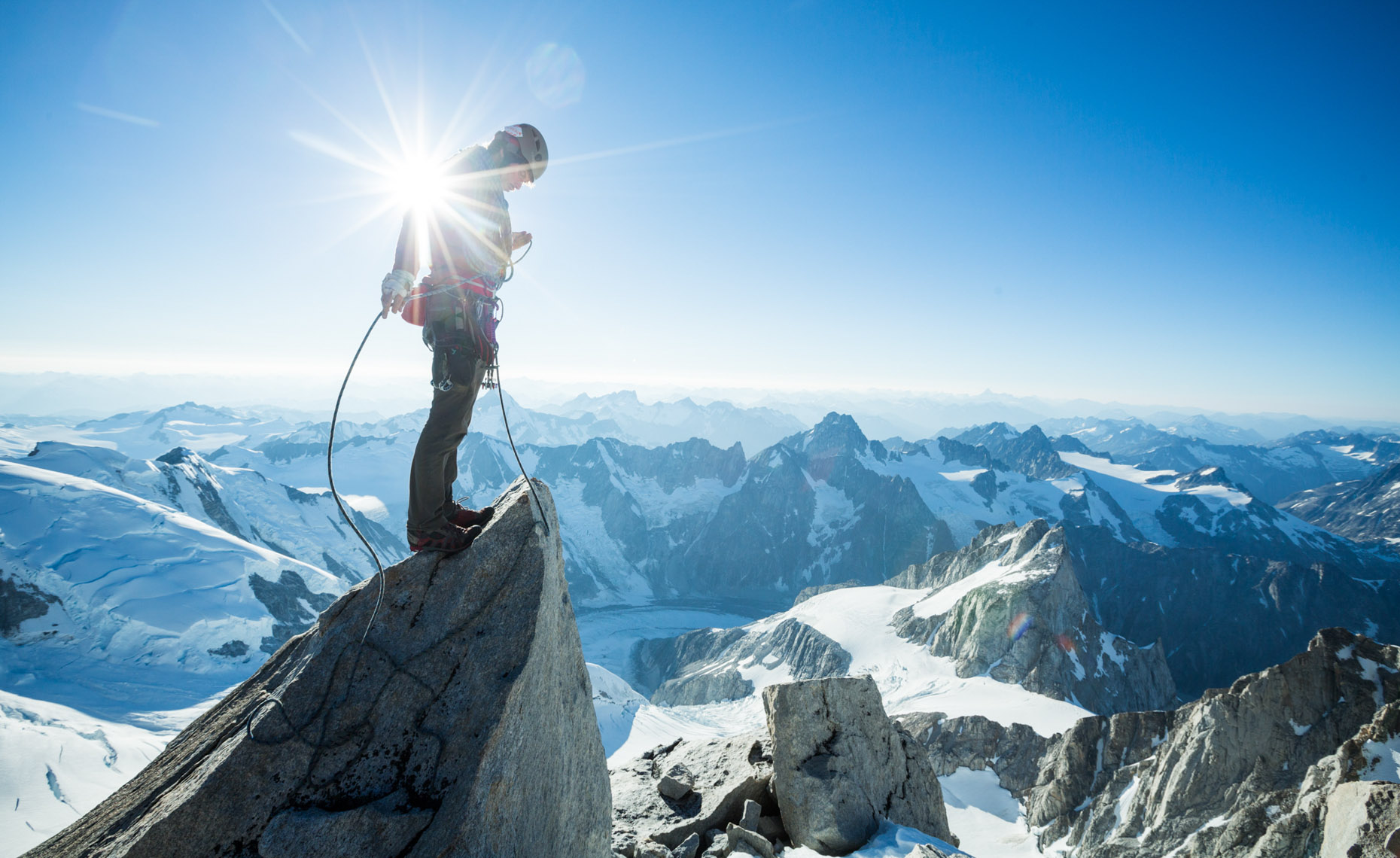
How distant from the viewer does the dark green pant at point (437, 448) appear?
7.20 metres

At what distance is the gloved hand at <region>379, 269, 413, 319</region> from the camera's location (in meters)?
6.61

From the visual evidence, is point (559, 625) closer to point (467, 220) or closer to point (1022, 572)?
point (467, 220)

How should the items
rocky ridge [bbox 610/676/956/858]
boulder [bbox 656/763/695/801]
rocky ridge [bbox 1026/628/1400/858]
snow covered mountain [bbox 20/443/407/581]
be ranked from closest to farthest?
rocky ridge [bbox 610/676/956/858]
boulder [bbox 656/763/695/801]
rocky ridge [bbox 1026/628/1400/858]
snow covered mountain [bbox 20/443/407/581]

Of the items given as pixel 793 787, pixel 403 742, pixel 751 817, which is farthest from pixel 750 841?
pixel 403 742

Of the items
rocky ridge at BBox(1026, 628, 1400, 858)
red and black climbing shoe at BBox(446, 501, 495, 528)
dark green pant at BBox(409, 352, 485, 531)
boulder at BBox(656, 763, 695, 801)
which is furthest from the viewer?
rocky ridge at BBox(1026, 628, 1400, 858)

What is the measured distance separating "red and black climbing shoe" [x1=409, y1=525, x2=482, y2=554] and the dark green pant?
7cm

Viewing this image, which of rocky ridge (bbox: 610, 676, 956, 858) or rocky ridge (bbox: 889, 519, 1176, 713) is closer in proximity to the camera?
rocky ridge (bbox: 610, 676, 956, 858)

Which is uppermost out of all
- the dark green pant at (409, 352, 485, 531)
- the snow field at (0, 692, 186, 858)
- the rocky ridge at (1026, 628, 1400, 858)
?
the dark green pant at (409, 352, 485, 531)

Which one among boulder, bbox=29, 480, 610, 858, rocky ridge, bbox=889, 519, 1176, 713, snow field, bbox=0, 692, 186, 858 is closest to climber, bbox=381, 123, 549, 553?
boulder, bbox=29, 480, 610, 858

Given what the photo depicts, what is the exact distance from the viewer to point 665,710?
106 m

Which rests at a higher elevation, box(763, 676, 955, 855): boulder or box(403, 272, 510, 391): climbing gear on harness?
box(403, 272, 510, 391): climbing gear on harness

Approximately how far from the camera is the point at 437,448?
7.22 meters

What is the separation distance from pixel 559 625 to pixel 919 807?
11.3m

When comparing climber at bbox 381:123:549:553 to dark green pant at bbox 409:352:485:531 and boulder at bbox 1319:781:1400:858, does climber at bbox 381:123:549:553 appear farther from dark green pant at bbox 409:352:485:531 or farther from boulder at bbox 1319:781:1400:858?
boulder at bbox 1319:781:1400:858
